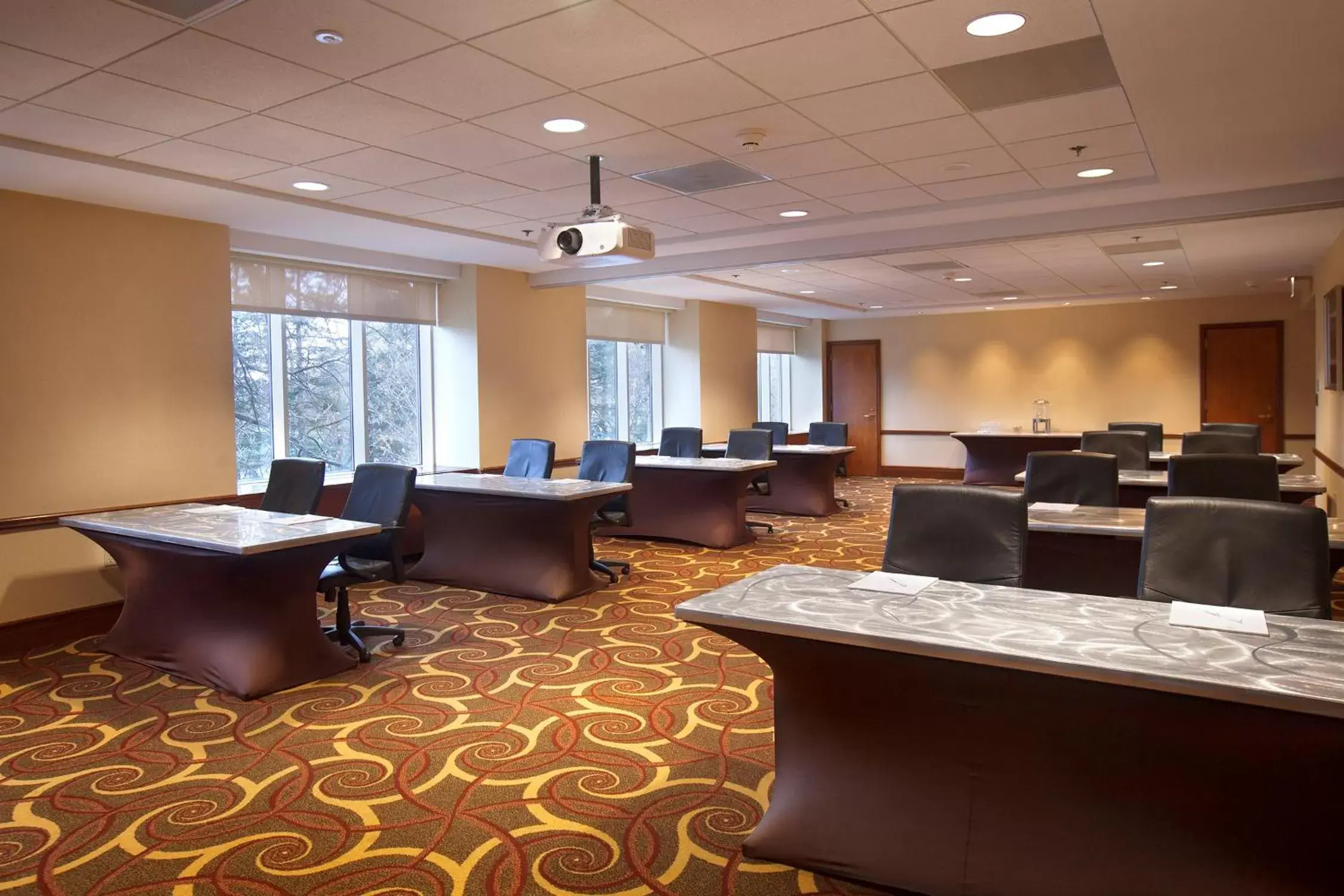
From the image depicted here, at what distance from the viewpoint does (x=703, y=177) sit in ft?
16.1

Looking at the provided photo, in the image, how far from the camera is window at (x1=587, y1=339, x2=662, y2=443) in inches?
397

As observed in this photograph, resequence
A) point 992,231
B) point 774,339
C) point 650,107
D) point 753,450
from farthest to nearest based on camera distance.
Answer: point 774,339 → point 753,450 → point 992,231 → point 650,107

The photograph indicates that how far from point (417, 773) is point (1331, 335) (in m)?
7.49

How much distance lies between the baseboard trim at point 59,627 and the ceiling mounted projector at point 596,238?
11.1ft

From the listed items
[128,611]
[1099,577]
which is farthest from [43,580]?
[1099,577]

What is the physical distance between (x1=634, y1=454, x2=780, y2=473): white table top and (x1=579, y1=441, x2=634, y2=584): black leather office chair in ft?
1.60

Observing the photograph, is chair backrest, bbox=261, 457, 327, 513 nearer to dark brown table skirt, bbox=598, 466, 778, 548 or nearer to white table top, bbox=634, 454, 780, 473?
white table top, bbox=634, 454, 780, 473

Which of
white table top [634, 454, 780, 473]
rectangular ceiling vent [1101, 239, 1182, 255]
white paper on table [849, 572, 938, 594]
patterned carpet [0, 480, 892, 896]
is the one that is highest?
rectangular ceiling vent [1101, 239, 1182, 255]

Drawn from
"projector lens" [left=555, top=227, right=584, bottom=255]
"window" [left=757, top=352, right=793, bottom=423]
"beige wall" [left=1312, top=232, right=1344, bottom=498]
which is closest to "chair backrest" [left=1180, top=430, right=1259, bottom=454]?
"beige wall" [left=1312, top=232, right=1344, bottom=498]

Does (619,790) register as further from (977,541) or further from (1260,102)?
(1260,102)

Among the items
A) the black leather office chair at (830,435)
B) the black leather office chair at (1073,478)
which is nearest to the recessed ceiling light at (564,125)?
the black leather office chair at (1073,478)

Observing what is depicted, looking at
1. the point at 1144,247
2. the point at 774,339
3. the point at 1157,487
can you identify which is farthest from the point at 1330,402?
the point at 774,339

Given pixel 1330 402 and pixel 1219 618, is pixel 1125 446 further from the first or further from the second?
pixel 1219 618

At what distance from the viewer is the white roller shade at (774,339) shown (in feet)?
42.6
